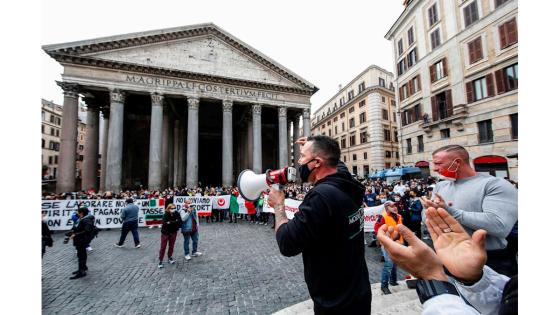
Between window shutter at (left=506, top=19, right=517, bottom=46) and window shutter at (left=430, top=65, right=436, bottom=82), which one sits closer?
window shutter at (left=506, top=19, right=517, bottom=46)

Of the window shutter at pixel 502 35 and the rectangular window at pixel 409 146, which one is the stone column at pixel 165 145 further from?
the window shutter at pixel 502 35

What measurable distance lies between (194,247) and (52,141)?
50954 mm

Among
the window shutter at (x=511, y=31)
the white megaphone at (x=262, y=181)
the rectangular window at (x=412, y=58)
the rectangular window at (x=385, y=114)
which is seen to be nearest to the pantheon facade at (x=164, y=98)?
the rectangular window at (x=412, y=58)

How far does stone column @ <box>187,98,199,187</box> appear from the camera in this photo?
66.7 feet

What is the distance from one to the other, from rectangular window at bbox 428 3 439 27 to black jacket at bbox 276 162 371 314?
2455 centimetres

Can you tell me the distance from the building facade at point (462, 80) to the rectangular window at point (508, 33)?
37 mm

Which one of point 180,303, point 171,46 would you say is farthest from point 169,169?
point 180,303

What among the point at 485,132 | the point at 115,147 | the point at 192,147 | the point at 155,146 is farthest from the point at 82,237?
the point at 485,132

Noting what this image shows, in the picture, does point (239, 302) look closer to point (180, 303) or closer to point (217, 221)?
point (180, 303)

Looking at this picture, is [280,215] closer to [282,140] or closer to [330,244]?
[330,244]

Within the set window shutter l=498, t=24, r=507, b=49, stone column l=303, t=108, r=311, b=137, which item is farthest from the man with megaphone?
stone column l=303, t=108, r=311, b=137

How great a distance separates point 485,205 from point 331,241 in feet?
5.08

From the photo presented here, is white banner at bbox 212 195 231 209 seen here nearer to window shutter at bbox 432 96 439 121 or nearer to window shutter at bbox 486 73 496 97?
window shutter at bbox 432 96 439 121

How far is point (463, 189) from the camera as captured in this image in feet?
7.93
